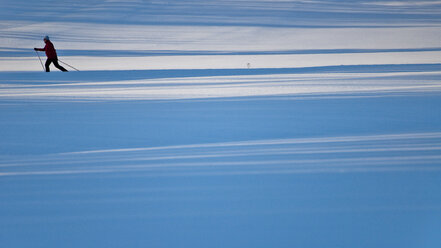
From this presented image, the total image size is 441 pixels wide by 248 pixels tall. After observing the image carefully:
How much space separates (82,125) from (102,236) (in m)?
3.99

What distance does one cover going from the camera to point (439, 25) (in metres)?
30.5

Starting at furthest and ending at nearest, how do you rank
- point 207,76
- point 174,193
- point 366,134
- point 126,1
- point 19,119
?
point 126,1 → point 207,76 → point 19,119 → point 366,134 → point 174,193

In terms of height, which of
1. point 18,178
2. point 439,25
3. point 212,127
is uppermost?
point 439,25

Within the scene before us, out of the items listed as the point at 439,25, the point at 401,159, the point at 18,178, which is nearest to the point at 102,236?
the point at 18,178

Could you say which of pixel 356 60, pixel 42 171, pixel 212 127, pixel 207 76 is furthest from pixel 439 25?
pixel 42 171

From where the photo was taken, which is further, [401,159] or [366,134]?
[366,134]

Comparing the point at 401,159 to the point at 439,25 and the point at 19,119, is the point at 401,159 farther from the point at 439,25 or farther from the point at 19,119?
the point at 439,25

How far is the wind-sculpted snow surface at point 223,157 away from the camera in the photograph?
3.19m

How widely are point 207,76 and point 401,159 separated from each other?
825 cm

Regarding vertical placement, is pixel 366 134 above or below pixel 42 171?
above

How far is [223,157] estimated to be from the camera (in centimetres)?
500

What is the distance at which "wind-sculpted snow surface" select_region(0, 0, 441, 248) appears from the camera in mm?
3186

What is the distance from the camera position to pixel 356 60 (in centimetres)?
1644

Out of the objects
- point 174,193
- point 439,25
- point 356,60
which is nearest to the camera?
point 174,193
